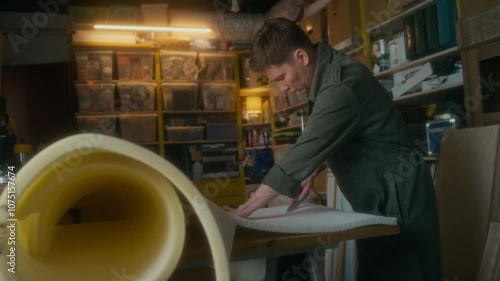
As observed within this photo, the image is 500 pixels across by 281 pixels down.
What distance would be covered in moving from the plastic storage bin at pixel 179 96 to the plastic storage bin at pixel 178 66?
3.6 inches

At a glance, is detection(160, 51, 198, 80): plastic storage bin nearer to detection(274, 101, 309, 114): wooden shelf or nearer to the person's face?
detection(274, 101, 309, 114): wooden shelf

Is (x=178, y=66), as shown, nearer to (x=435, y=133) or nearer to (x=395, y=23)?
(x=395, y=23)

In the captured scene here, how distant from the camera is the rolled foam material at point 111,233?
22.3 inches

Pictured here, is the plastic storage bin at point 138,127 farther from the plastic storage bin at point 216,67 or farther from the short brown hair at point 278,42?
the short brown hair at point 278,42

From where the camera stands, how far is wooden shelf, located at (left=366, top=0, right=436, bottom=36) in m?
2.68

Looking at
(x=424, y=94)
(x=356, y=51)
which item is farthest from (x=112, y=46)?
(x=424, y=94)

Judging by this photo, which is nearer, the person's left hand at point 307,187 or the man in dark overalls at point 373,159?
the man in dark overalls at point 373,159

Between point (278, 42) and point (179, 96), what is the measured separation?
3676 mm

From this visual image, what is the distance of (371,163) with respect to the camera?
1.20m

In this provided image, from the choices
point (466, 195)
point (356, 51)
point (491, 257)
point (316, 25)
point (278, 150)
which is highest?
point (316, 25)

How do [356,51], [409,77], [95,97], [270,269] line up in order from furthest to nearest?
[95,97]
[356,51]
[409,77]
[270,269]

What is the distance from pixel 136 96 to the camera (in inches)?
185

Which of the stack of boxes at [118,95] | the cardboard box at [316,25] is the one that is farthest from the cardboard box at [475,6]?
the stack of boxes at [118,95]

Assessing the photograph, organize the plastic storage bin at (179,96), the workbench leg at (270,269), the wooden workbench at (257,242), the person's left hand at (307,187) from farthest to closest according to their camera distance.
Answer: the plastic storage bin at (179,96) < the person's left hand at (307,187) < the workbench leg at (270,269) < the wooden workbench at (257,242)
